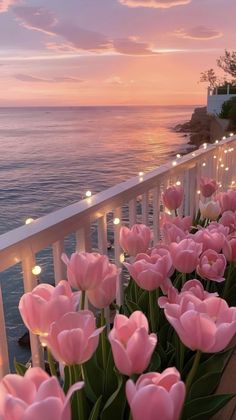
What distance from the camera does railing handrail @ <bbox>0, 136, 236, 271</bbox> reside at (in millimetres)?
1122

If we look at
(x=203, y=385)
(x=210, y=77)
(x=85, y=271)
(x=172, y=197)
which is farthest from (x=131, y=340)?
(x=210, y=77)

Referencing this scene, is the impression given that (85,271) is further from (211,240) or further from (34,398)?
(211,240)

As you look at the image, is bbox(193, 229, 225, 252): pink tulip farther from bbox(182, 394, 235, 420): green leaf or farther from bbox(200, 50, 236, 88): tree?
bbox(200, 50, 236, 88): tree

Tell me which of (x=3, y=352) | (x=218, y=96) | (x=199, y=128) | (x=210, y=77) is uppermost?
(x=210, y=77)

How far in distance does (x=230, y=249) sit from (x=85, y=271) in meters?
0.56

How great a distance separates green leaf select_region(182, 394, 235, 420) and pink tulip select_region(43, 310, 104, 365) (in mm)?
428

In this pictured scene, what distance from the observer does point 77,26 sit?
1355cm

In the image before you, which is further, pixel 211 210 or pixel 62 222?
→ pixel 211 210

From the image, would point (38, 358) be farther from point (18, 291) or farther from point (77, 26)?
point (77, 26)

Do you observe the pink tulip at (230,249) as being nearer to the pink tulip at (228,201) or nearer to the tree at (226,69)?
the pink tulip at (228,201)

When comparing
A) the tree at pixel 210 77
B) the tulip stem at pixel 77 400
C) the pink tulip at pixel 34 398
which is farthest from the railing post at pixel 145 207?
the tree at pixel 210 77

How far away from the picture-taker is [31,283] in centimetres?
124

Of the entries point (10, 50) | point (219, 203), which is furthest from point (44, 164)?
point (219, 203)

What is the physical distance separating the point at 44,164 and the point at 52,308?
20.7 meters
